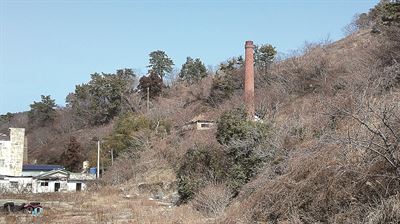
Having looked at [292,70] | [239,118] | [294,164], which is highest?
[292,70]

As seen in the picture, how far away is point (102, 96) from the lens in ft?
206

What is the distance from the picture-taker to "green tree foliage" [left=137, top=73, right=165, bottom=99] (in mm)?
61703

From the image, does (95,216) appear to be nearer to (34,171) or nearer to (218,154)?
(218,154)

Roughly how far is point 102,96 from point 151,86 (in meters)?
7.23

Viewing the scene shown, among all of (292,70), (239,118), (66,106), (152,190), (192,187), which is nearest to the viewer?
(192,187)

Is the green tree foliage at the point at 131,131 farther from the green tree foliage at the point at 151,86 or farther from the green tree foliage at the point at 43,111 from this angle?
the green tree foliage at the point at 43,111

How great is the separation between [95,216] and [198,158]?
5077 millimetres

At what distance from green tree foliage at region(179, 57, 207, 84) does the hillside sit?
12.5 m

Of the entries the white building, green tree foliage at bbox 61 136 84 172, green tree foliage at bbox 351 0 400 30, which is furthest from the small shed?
green tree foliage at bbox 61 136 84 172

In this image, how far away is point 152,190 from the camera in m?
28.5

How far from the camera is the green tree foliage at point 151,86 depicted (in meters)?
61.7

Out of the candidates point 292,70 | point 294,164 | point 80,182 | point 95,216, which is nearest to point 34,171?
point 80,182

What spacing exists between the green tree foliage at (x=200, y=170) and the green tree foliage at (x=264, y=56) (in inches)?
1161

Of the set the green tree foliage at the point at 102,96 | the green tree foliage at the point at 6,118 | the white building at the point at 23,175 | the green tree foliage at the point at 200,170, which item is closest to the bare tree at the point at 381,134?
the green tree foliage at the point at 200,170
